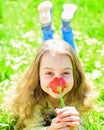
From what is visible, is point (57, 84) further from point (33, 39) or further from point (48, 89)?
point (33, 39)

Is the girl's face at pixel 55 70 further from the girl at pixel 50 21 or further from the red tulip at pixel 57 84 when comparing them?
the girl at pixel 50 21

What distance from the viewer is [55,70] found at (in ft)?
7.39

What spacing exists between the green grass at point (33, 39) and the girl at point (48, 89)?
138 mm

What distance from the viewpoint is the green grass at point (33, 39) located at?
2853 mm

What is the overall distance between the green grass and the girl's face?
374mm

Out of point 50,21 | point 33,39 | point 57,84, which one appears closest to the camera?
point 57,84

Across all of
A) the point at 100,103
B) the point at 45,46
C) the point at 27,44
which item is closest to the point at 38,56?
the point at 45,46

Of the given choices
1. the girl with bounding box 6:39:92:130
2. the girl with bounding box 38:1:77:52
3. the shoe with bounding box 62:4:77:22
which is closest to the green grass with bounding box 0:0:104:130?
the girl with bounding box 6:39:92:130

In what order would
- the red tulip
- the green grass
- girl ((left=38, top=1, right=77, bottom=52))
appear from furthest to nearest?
the green grass → girl ((left=38, top=1, right=77, bottom=52)) → the red tulip

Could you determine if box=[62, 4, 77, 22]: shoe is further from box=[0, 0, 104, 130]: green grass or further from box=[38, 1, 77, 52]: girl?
box=[0, 0, 104, 130]: green grass

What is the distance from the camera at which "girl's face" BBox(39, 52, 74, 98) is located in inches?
88.7

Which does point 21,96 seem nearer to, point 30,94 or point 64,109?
point 30,94

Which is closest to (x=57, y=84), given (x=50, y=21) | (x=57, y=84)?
(x=57, y=84)

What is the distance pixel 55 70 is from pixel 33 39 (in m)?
1.37
